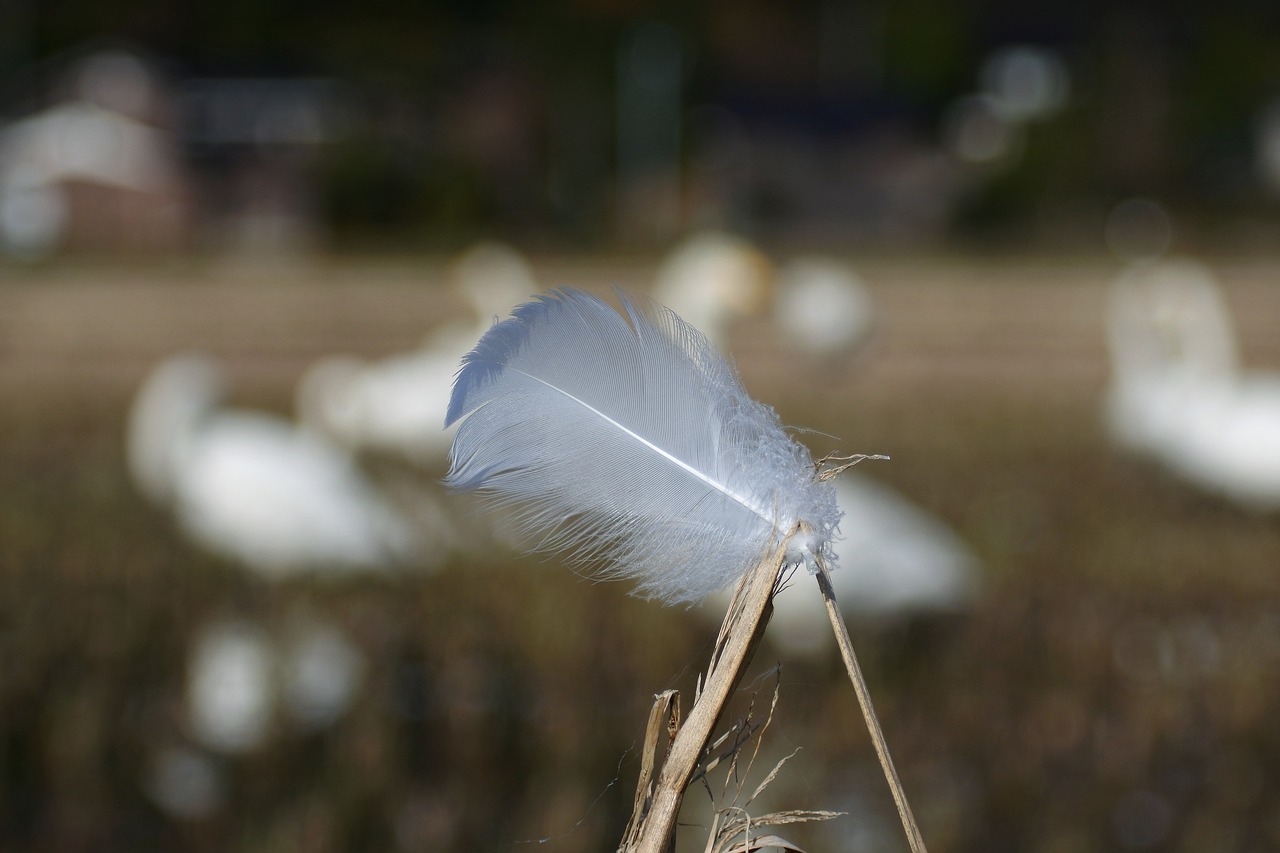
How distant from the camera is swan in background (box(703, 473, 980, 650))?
446cm

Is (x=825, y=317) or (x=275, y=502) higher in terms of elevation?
(x=275, y=502)

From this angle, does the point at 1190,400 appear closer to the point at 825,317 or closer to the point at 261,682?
the point at 825,317

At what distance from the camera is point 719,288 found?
10.0 m

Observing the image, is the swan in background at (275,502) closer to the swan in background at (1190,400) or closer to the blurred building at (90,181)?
the swan in background at (1190,400)

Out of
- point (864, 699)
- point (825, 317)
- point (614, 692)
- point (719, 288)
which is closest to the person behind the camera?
point (864, 699)

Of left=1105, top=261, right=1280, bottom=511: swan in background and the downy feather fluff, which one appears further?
left=1105, top=261, right=1280, bottom=511: swan in background

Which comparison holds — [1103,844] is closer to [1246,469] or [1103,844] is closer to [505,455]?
[505,455]

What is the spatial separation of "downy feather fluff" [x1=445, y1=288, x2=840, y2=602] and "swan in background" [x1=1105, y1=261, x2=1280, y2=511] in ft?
22.7

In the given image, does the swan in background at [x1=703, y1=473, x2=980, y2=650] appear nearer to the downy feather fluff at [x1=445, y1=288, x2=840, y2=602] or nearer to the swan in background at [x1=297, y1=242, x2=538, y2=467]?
the swan in background at [x1=297, y1=242, x2=538, y2=467]

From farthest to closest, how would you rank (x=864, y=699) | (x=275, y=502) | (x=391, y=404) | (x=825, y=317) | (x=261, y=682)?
(x=825, y=317) → (x=391, y=404) → (x=275, y=502) → (x=261, y=682) → (x=864, y=699)

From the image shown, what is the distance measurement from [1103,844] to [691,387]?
2.94 meters

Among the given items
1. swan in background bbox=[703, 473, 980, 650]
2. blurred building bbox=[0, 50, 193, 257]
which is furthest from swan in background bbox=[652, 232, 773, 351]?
blurred building bbox=[0, 50, 193, 257]

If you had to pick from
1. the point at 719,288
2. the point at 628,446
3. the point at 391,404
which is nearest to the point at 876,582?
the point at 628,446

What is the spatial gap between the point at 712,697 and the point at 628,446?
20 cm
